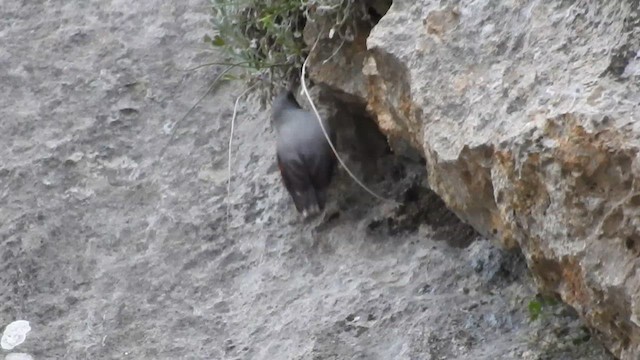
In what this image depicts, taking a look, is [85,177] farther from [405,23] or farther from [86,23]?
[405,23]

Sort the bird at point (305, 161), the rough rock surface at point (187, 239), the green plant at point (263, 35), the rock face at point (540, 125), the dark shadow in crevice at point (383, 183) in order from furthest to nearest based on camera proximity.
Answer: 1. the green plant at point (263, 35)
2. the bird at point (305, 161)
3. the dark shadow in crevice at point (383, 183)
4. the rough rock surface at point (187, 239)
5. the rock face at point (540, 125)

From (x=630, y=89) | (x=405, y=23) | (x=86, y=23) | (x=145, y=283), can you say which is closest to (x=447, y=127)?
(x=405, y=23)

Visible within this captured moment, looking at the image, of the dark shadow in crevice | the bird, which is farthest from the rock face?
the bird

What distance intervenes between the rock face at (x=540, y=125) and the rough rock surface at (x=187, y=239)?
176mm

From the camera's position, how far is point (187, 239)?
2.44m

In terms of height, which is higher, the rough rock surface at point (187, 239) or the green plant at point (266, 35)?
the green plant at point (266, 35)

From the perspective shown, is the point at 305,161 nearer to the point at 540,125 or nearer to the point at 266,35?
the point at 266,35

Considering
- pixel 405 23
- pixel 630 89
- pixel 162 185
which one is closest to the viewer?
pixel 630 89

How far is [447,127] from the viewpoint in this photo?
1.86 m

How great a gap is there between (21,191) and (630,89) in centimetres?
164

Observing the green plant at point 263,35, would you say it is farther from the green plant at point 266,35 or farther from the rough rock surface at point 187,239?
the rough rock surface at point 187,239

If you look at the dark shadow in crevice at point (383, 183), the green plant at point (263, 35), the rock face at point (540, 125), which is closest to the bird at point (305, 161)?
the dark shadow in crevice at point (383, 183)

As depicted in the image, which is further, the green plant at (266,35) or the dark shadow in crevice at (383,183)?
the green plant at (266,35)

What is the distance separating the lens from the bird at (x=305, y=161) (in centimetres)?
234
